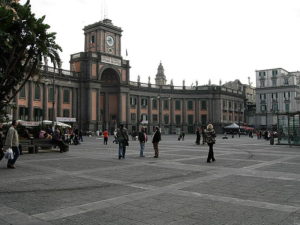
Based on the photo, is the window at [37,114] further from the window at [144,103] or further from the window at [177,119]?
the window at [177,119]

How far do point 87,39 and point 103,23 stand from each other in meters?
4.96

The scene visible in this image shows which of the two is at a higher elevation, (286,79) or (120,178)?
(286,79)

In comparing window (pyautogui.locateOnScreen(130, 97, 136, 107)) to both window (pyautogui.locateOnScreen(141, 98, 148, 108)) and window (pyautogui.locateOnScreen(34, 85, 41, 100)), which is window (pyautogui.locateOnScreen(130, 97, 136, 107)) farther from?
window (pyautogui.locateOnScreen(34, 85, 41, 100))

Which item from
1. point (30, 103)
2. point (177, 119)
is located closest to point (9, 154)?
point (30, 103)

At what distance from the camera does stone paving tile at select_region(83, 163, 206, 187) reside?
29.2 ft

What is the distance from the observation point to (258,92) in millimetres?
90188

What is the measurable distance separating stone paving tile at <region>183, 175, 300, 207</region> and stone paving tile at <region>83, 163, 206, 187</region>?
104 centimetres

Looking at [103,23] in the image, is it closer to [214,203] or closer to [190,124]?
[190,124]

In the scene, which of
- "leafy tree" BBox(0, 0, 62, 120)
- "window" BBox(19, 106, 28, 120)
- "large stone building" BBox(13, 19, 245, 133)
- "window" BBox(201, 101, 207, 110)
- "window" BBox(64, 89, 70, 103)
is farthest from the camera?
"window" BBox(201, 101, 207, 110)

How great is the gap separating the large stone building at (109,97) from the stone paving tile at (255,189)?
121 ft

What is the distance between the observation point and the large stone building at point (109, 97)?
48.1m

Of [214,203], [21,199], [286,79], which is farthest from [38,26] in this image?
[286,79]

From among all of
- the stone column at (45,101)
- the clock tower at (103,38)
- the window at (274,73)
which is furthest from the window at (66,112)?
the window at (274,73)

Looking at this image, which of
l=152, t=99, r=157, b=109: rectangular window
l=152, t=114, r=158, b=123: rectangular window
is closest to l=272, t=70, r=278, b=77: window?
l=152, t=99, r=157, b=109: rectangular window
